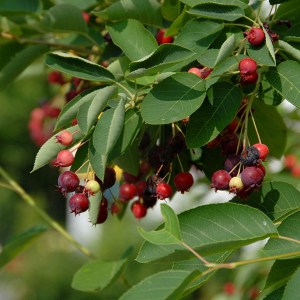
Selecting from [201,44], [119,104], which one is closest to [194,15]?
[201,44]

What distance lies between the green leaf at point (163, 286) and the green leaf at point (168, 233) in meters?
0.05

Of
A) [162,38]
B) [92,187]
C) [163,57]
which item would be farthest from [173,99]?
[162,38]

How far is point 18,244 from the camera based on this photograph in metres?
1.56

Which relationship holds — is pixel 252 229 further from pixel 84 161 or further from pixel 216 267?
pixel 84 161

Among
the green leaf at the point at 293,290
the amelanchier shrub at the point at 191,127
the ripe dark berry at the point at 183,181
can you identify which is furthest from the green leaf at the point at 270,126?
the green leaf at the point at 293,290

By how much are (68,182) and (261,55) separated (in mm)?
291

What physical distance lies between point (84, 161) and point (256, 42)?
268mm

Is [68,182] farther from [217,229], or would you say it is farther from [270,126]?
[270,126]

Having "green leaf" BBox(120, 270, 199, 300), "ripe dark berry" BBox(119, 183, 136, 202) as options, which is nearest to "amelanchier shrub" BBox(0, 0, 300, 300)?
"green leaf" BBox(120, 270, 199, 300)

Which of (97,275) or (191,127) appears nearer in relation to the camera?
(191,127)

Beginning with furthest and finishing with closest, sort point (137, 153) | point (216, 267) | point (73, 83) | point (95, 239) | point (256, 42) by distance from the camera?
point (95, 239), point (73, 83), point (137, 153), point (256, 42), point (216, 267)

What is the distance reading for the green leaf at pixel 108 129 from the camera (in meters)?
0.87

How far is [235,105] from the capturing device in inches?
37.2

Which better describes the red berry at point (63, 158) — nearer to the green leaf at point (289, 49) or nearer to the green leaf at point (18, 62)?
the green leaf at point (289, 49)
